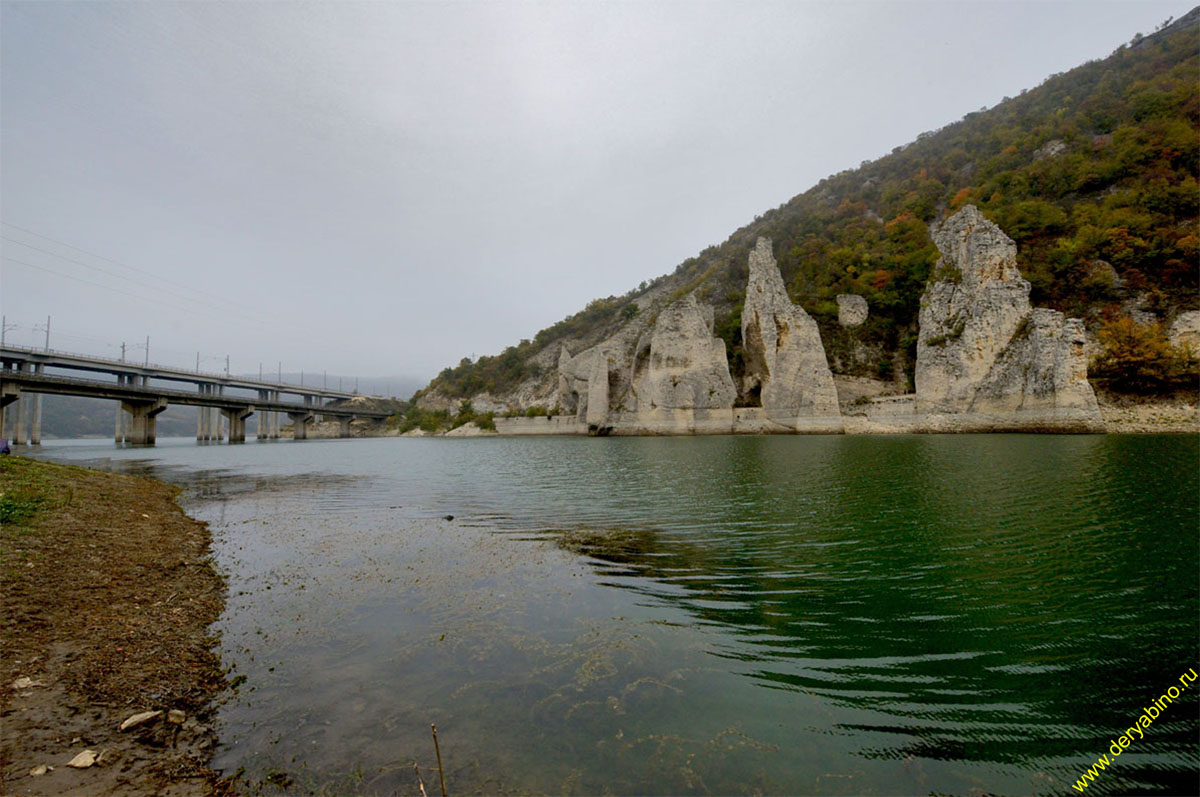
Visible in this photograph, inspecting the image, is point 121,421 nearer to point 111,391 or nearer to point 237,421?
point 237,421

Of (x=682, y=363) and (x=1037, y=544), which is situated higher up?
(x=682, y=363)

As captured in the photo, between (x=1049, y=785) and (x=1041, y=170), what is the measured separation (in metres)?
74.5

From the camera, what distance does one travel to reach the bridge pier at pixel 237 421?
7750 cm

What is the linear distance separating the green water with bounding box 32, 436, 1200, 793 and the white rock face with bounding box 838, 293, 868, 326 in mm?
51354

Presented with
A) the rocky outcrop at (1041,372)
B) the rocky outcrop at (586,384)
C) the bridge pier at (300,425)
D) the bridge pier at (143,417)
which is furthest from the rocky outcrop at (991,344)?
the bridge pier at (300,425)

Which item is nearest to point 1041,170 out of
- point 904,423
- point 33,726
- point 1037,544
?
point 904,423

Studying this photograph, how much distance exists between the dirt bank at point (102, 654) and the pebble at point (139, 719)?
0.04m

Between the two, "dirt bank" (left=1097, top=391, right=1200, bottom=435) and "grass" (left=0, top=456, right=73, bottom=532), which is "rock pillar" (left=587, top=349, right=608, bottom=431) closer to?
"dirt bank" (left=1097, top=391, right=1200, bottom=435)

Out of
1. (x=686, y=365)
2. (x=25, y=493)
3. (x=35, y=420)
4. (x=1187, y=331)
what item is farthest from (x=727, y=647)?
(x=35, y=420)

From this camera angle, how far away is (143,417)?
2331 inches

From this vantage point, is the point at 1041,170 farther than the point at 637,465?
Yes

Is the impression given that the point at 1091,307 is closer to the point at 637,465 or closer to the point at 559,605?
the point at 637,465

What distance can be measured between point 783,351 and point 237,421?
8157 centimetres

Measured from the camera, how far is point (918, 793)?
331 cm
